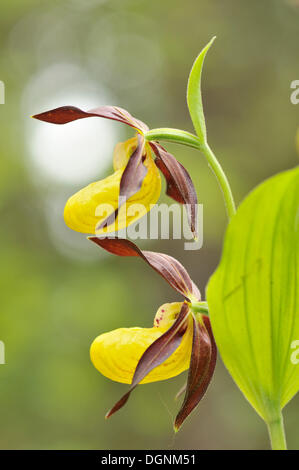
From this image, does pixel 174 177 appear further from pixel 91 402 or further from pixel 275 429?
pixel 91 402

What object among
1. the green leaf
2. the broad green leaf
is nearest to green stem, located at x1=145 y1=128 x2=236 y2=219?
the green leaf

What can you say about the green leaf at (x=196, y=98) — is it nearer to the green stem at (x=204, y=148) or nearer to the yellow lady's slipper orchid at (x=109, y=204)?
the green stem at (x=204, y=148)

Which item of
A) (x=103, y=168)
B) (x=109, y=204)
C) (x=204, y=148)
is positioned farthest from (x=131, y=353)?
(x=103, y=168)

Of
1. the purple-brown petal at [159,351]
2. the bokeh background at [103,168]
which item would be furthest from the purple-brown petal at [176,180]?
the bokeh background at [103,168]

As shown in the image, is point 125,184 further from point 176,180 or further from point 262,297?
point 262,297

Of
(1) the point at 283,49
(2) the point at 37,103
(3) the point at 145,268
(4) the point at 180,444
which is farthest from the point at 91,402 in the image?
(1) the point at 283,49

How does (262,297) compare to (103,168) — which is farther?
(103,168)

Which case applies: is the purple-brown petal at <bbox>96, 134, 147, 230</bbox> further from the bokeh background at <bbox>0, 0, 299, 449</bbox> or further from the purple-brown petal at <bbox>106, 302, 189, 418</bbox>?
the bokeh background at <bbox>0, 0, 299, 449</bbox>
